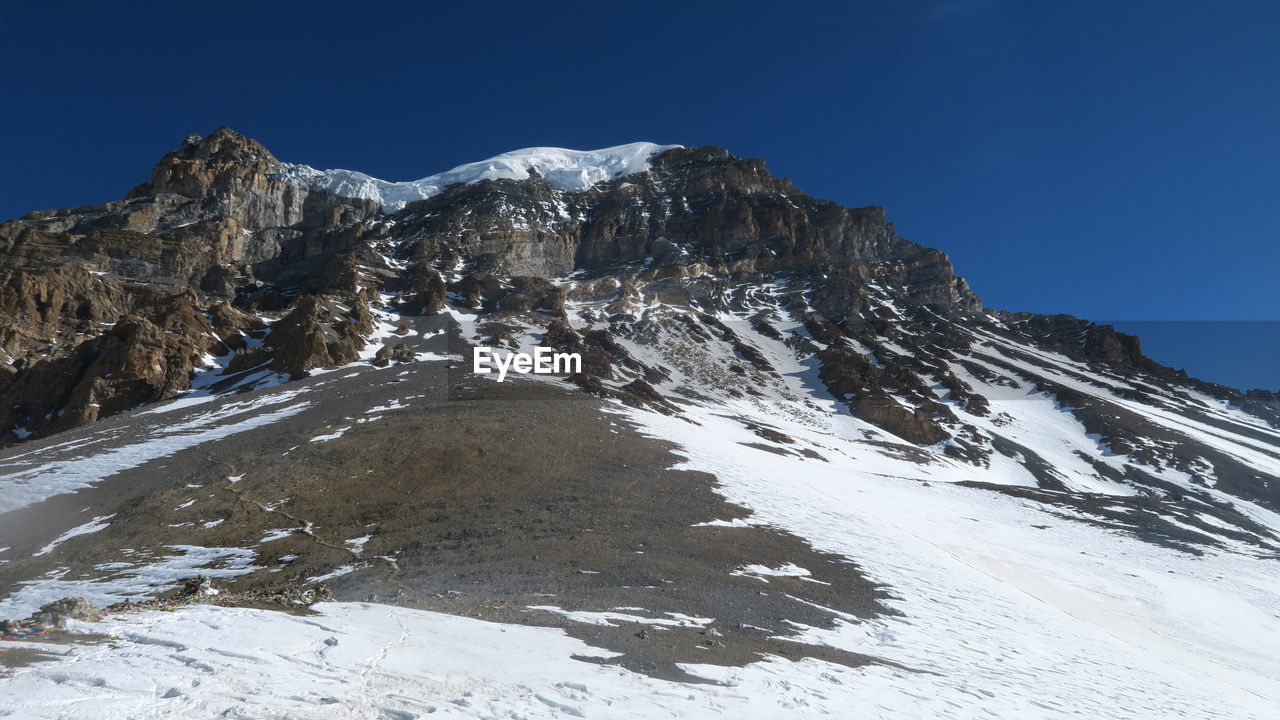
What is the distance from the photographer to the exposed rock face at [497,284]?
4767cm

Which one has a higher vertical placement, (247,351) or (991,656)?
(247,351)

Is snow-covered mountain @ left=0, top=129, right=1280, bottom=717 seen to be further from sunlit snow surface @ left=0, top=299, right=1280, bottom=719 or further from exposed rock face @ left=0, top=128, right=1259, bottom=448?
exposed rock face @ left=0, top=128, right=1259, bottom=448

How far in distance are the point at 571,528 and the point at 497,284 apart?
84.0 m

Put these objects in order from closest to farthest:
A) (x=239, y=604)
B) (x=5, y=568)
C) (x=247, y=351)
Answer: (x=239, y=604), (x=5, y=568), (x=247, y=351)

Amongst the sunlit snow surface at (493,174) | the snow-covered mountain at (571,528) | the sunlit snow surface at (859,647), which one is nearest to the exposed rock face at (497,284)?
the snow-covered mountain at (571,528)

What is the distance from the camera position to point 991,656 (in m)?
11.8

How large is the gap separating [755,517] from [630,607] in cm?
1046

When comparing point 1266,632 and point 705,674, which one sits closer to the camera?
point 705,674

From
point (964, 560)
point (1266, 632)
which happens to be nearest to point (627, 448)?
point (964, 560)

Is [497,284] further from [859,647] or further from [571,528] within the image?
[859,647]

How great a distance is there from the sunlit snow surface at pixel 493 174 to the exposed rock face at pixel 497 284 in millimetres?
5294

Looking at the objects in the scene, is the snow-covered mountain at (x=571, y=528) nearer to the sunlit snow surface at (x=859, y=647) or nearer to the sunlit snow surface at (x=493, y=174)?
the sunlit snow surface at (x=859, y=647)

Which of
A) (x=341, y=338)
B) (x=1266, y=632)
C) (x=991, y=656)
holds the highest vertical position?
(x=341, y=338)

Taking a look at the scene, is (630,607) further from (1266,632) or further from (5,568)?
(1266,632)
